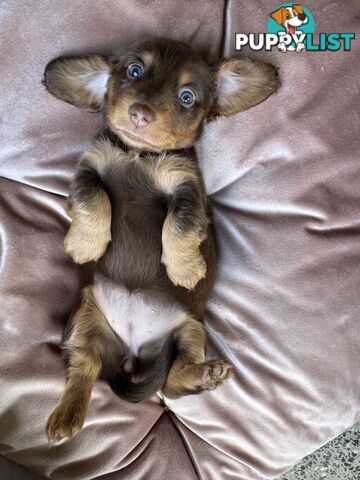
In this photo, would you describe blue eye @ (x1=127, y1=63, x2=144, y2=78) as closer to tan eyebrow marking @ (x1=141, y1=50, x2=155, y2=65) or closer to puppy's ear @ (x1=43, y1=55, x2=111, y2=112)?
tan eyebrow marking @ (x1=141, y1=50, x2=155, y2=65)

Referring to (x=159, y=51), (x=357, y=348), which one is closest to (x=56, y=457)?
(x=357, y=348)

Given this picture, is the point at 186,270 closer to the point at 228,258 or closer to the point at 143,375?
the point at 228,258

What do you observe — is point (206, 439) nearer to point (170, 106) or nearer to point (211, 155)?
point (211, 155)

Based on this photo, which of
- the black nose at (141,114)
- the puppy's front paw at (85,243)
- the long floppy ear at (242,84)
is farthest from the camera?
the long floppy ear at (242,84)

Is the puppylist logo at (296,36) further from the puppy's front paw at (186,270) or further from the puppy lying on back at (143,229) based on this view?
the puppy's front paw at (186,270)

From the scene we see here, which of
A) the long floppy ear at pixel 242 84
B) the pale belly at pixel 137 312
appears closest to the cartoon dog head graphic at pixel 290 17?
the long floppy ear at pixel 242 84
